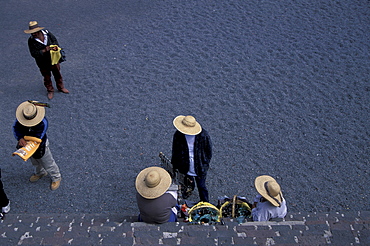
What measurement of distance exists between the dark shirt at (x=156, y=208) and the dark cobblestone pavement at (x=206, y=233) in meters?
0.09

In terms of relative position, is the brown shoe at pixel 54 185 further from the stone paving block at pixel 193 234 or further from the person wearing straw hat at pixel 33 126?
the stone paving block at pixel 193 234

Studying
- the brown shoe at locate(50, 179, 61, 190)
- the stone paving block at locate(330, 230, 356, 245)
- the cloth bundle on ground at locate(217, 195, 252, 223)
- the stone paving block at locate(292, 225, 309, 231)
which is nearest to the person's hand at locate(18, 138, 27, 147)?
the brown shoe at locate(50, 179, 61, 190)

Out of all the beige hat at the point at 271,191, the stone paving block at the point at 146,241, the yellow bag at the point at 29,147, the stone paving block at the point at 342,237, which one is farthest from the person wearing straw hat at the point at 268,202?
the yellow bag at the point at 29,147

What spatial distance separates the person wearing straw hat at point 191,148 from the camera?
4648 millimetres

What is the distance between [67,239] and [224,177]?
2911mm

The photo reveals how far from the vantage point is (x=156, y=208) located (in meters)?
4.05

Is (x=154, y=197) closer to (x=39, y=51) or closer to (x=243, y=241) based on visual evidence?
(x=243, y=241)

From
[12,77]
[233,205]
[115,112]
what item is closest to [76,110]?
[115,112]

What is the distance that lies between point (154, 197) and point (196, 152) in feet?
3.42

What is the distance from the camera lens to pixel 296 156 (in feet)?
20.0

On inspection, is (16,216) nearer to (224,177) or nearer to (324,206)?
(224,177)

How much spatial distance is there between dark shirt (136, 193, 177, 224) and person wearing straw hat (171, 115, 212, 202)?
78 centimetres

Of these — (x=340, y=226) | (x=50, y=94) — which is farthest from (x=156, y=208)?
(x=50, y=94)

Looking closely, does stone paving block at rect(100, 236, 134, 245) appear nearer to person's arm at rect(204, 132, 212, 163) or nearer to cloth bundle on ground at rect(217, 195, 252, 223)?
cloth bundle on ground at rect(217, 195, 252, 223)
